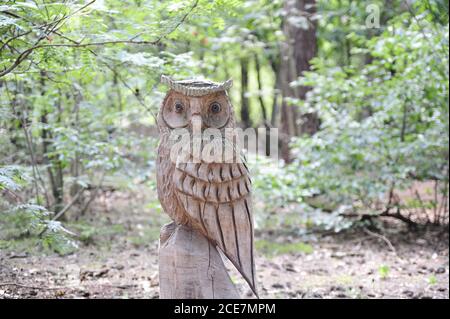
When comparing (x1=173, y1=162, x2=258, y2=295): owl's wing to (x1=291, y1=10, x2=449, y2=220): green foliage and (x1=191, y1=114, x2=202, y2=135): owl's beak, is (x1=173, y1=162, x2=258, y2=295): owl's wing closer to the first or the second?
(x1=191, y1=114, x2=202, y2=135): owl's beak

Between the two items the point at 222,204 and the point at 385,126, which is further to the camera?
the point at 385,126

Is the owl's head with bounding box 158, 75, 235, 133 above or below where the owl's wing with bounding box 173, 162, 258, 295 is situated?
above

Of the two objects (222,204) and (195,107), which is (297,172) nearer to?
(222,204)

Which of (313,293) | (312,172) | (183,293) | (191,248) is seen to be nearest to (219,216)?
(191,248)

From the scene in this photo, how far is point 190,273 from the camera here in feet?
9.58

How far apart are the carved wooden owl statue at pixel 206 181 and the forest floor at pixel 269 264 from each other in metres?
1.22

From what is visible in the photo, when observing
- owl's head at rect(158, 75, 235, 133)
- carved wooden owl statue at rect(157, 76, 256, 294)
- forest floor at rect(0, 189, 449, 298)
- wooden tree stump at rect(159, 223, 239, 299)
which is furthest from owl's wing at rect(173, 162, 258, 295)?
forest floor at rect(0, 189, 449, 298)

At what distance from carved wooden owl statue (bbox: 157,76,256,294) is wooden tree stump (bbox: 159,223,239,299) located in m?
0.11

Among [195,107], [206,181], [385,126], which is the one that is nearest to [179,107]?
[195,107]

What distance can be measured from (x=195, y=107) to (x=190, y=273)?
93 centimetres

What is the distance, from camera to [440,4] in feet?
21.8

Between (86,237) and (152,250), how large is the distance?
0.81 meters

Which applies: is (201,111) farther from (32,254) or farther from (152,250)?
(152,250)

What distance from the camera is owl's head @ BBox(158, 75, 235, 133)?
291 cm
